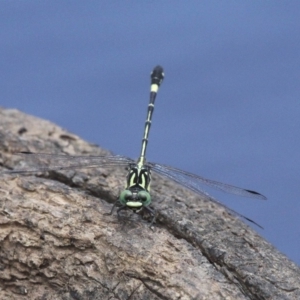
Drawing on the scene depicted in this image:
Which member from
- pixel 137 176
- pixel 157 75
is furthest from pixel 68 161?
pixel 157 75

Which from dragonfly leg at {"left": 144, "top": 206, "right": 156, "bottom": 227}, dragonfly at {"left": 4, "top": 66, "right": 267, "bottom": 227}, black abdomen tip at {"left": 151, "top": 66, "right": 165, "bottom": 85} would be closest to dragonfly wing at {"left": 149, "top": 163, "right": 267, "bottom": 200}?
dragonfly at {"left": 4, "top": 66, "right": 267, "bottom": 227}

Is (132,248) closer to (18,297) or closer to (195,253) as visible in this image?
(195,253)

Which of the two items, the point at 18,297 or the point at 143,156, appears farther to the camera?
the point at 143,156

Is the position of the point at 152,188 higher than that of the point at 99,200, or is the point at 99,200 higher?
the point at 152,188

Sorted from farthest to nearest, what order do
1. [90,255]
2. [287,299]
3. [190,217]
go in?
[190,217] → [90,255] → [287,299]

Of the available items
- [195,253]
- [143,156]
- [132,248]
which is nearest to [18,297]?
[132,248]

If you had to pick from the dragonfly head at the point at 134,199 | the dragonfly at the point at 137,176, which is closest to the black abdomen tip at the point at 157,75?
the dragonfly at the point at 137,176

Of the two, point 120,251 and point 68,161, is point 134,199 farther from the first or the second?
point 68,161
